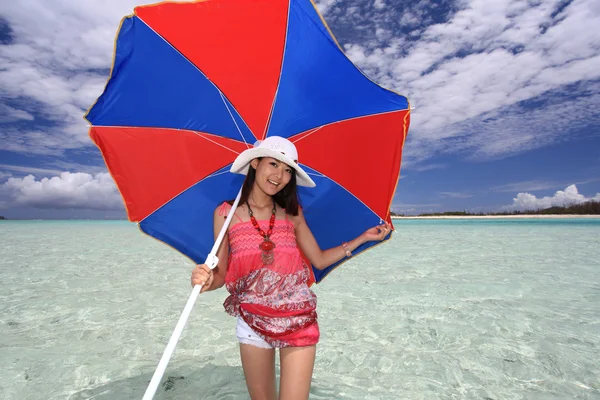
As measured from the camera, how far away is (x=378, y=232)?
2605 millimetres

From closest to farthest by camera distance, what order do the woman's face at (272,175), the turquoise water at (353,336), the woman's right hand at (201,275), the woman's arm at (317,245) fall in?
the woman's right hand at (201,275) < the woman's face at (272,175) < the woman's arm at (317,245) < the turquoise water at (353,336)

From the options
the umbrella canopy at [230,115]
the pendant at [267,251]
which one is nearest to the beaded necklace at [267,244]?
the pendant at [267,251]

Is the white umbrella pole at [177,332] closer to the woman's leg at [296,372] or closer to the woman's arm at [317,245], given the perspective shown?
the woman's arm at [317,245]

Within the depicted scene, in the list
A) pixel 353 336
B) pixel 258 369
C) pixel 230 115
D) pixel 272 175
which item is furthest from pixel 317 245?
pixel 353 336

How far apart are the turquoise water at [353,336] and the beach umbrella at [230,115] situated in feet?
5.57

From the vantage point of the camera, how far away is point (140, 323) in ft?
16.5

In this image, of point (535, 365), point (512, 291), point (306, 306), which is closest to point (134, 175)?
point (306, 306)

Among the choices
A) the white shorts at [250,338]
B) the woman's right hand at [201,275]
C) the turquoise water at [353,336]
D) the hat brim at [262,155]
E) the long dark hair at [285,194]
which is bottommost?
the turquoise water at [353,336]

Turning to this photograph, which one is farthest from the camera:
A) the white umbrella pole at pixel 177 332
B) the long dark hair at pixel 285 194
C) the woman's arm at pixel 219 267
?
the long dark hair at pixel 285 194

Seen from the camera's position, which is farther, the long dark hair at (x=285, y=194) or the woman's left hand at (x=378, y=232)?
the woman's left hand at (x=378, y=232)

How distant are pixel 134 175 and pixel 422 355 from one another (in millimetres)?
3553

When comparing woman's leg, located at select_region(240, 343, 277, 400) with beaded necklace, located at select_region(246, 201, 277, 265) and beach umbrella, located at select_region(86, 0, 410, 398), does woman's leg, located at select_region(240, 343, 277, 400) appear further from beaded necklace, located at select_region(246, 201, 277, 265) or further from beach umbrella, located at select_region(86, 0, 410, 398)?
beach umbrella, located at select_region(86, 0, 410, 398)

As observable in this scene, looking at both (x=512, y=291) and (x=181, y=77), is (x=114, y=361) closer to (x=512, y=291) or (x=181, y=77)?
(x=181, y=77)

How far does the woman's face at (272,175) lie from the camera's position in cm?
220
